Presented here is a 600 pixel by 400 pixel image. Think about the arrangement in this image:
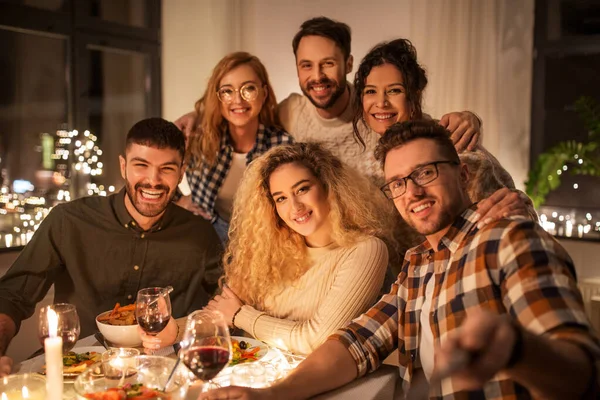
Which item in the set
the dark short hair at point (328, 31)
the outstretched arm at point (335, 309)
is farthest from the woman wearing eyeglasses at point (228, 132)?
the outstretched arm at point (335, 309)

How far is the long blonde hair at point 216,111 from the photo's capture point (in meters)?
3.06

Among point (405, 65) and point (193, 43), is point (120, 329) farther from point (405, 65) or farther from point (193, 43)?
point (193, 43)

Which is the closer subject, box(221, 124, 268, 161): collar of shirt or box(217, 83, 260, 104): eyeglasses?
box(217, 83, 260, 104): eyeglasses

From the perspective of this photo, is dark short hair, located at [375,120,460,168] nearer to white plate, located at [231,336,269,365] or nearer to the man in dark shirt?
white plate, located at [231,336,269,365]

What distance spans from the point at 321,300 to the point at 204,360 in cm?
82

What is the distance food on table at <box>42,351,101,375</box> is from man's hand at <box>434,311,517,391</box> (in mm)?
1012

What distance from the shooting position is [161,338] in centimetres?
183

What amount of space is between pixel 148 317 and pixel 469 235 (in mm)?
901

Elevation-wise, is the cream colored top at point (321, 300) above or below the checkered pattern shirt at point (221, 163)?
below

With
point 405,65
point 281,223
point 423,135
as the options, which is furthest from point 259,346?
point 405,65

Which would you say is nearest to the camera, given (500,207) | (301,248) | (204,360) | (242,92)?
(204,360)

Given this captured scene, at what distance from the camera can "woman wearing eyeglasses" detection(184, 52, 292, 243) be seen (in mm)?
3031

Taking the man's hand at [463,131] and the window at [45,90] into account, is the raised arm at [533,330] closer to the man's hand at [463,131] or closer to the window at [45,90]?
the man's hand at [463,131]

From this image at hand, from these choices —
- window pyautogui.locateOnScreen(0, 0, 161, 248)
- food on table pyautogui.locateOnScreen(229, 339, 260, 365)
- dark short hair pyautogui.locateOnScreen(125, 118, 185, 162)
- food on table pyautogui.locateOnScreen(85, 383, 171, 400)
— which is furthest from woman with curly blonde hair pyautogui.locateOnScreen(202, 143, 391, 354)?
window pyautogui.locateOnScreen(0, 0, 161, 248)
